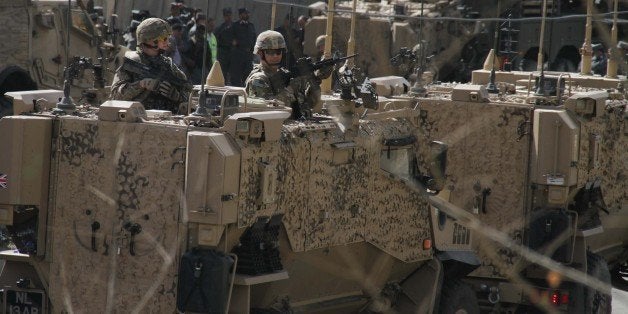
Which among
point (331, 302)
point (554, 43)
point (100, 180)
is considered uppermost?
point (554, 43)

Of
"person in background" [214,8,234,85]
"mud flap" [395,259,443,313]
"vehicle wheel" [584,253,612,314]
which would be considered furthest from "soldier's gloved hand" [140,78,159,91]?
"person in background" [214,8,234,85]

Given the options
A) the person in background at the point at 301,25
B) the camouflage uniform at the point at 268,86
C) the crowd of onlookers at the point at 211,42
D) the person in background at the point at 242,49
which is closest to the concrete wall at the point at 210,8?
the person in background at the point at 301,25

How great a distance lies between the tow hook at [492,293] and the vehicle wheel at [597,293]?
0.81 m

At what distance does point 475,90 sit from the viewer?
15.2 metres

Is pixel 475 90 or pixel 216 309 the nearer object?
pixel 216 309

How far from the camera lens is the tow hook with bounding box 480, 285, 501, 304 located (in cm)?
1491

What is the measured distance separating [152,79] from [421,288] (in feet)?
9.60

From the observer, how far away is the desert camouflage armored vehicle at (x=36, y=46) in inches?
803

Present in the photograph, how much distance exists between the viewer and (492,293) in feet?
49.0

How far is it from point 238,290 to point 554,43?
70.2 ft

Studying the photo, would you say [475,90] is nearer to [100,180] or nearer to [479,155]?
[479,155]

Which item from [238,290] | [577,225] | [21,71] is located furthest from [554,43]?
[238,290]

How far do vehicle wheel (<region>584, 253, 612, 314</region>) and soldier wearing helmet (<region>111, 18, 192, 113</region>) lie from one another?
4.38 m

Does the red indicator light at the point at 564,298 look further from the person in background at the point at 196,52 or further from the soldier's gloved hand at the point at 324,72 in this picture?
the person in background at the point at 196,52
